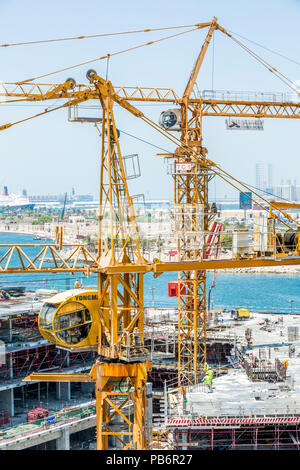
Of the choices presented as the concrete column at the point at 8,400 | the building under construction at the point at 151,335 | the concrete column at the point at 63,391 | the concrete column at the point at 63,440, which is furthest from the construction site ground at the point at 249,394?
the concrete column at the point at 8,400

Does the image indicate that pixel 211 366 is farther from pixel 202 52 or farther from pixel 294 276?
pixel 294 276

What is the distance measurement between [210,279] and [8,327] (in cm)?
10548

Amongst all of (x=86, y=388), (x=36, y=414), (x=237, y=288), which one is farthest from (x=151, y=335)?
(x=237, y=288)

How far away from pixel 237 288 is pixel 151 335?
78406 mm

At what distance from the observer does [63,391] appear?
4703cm

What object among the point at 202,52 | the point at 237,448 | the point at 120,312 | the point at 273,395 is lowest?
the point at 237,448

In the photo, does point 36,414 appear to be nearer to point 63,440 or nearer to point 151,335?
point 63,440

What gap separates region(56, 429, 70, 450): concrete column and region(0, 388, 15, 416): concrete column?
461 cm

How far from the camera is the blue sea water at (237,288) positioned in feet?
345

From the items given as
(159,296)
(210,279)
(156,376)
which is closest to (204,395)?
(156,376)

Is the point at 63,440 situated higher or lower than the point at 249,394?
lower

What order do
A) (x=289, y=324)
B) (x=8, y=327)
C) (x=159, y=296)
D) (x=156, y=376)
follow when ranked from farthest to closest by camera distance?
A: 1. (x=159, y=296)
2. (x=289, y=324)
3. (x=156, y=376)
4. (x=8, y=327)

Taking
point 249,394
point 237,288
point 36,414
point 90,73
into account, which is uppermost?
point 90,73

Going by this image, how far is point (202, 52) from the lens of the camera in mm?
47688
